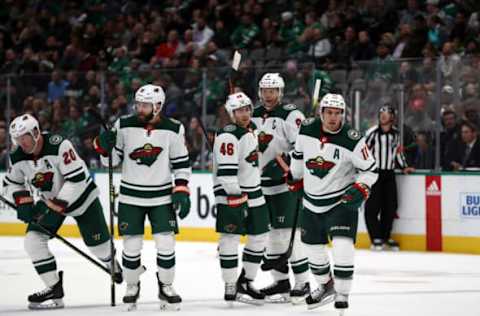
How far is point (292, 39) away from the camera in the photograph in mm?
16844

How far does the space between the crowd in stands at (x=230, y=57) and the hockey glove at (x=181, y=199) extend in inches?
219

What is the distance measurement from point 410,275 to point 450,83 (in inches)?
121

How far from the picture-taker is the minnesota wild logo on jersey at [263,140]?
938 cm

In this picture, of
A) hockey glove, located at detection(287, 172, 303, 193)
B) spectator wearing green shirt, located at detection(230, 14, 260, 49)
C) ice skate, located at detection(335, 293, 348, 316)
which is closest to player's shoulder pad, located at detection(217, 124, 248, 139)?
hockey glove, located at detection(287, 172, 303, 193)

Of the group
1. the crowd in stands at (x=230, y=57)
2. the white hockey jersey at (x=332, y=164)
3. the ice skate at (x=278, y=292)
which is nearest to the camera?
the white hockey jersey at (x=332, y=164)

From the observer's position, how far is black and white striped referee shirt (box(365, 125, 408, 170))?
13641 mm

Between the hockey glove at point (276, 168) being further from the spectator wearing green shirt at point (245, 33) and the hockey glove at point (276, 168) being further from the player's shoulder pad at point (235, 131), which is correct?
the spectator wearing green shirt at point (245, 33)

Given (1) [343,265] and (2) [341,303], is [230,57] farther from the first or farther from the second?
(2) [341,303]

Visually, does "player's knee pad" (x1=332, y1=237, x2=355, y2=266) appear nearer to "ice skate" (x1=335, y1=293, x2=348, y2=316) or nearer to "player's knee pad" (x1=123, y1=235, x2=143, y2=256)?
"ice skate" (x1=335, y1=293, x2=348, y2=316)

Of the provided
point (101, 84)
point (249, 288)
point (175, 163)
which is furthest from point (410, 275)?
point (101, 84)

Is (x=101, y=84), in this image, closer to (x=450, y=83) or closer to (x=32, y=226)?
(x=450, y=83)

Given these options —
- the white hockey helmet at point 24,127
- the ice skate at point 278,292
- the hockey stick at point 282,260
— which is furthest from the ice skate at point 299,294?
the white hockey helmet at point 24,127

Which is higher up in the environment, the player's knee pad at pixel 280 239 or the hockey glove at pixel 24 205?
the hockey glove at pixel 24 205

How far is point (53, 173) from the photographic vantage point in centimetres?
883
